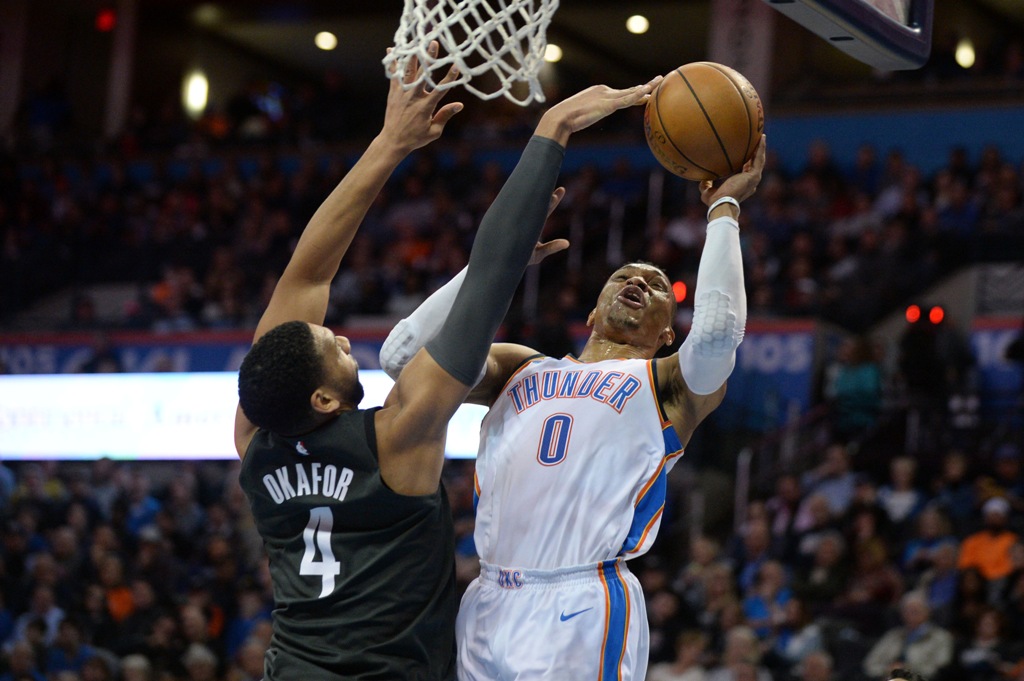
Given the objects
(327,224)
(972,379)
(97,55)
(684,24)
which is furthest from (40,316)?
(327,224)

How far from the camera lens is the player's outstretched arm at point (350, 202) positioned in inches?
131

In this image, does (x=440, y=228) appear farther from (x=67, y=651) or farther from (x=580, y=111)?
(x=580, y=111)

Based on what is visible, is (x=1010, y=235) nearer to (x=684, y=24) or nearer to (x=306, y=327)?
(x=684, y=24)

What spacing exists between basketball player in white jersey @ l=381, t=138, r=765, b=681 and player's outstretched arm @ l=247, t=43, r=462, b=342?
0.25 metres

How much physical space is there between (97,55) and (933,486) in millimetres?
15804

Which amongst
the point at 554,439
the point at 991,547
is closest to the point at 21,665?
the point at 991,547

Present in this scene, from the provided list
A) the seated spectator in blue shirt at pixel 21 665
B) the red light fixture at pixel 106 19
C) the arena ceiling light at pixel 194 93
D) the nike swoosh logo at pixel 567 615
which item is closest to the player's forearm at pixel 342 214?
the nike swoosh logo at pixel 567 615

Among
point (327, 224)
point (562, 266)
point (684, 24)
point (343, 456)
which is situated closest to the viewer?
point (343, 456)

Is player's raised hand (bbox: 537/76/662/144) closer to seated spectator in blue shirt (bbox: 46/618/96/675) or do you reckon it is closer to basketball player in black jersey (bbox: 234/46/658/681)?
basketball player in black jersey (bbox: 234/46/658/681)

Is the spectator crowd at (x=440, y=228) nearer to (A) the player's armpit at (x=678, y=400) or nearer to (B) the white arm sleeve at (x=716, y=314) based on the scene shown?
(A) the player's armpit at (x=678, y=400)

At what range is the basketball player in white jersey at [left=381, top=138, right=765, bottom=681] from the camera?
3.32 m

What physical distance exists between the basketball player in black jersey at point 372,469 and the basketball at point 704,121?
426mm

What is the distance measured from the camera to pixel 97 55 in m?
20.8

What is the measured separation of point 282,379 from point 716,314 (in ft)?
3.51
